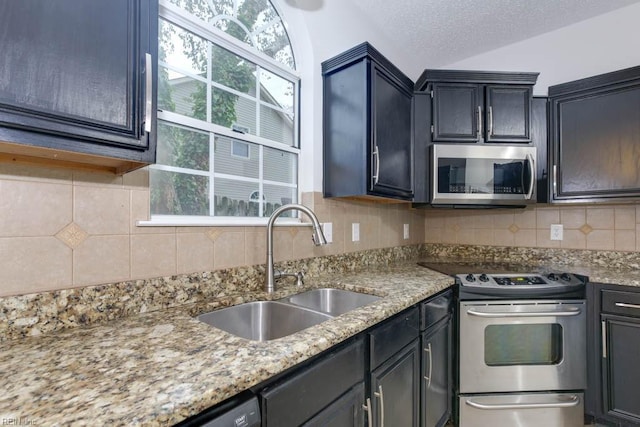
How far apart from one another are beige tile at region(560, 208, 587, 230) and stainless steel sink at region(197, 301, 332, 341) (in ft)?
7.31

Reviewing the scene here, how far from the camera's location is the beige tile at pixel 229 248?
1288 millimetres

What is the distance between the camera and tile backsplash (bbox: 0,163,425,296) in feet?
2.73

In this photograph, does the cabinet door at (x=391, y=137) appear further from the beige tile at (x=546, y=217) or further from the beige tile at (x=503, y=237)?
the beige tile at (x=546, y=217)

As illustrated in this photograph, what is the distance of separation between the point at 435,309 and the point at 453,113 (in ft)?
4.52

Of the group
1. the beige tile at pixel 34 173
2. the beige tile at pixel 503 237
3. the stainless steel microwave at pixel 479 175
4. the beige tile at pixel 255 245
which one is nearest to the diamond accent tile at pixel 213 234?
the beige tile at pixel 255 245

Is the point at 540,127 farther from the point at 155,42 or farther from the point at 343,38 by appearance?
the point at 155,42

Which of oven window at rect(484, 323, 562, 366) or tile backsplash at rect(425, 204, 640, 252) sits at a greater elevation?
tile backsplash at rect(425, 204, 640, 252)

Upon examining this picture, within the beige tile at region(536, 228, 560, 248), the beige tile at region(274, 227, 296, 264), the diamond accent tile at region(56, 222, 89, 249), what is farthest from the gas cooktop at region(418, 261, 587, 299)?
the diamond accent tile at region(56, 222, 89, 249)

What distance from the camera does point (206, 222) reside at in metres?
1.26

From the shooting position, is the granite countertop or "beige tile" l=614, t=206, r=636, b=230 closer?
the granite countertop

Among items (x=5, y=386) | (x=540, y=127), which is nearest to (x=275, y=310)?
(x=5, y=386)

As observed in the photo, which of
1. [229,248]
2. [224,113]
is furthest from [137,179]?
[224,113]

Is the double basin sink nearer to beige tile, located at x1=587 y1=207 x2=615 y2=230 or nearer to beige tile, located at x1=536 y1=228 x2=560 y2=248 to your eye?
beige tile, located at x1=536 y1=228 x2=560 y2=248

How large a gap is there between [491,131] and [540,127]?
0.36 m
